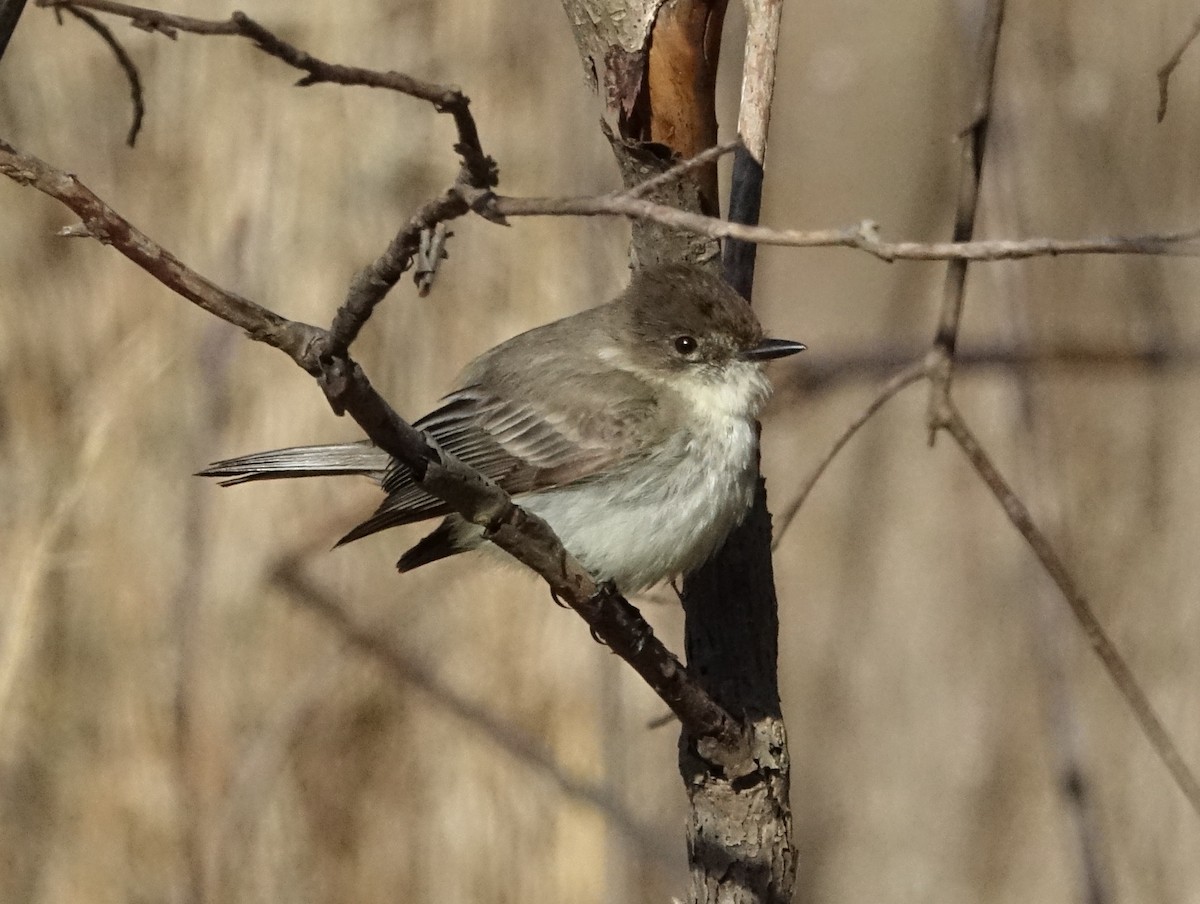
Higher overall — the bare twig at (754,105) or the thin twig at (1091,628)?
the bare twig at (754,105)

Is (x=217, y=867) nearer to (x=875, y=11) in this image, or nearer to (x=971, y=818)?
(x=971, y=818)

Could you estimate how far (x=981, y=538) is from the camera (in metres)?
4.35

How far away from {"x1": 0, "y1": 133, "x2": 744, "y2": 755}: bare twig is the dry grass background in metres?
1.71

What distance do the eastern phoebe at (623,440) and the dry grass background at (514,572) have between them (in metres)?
1.11

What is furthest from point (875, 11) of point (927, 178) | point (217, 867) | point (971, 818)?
point (217, 867)

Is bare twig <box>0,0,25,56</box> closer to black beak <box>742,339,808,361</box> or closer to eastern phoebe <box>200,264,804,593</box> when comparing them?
eastern phoebe <box>200,264,804,593</box>

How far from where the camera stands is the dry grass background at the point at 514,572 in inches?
168

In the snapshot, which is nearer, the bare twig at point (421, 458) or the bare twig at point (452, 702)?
the bare twig at point (421, 458)

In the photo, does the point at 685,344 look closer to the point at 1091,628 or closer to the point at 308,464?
the point at 308,464

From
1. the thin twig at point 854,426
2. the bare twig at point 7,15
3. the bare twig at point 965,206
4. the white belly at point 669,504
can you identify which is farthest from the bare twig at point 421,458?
the bare twig at point 7,15

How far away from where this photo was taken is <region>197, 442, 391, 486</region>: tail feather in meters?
3.21

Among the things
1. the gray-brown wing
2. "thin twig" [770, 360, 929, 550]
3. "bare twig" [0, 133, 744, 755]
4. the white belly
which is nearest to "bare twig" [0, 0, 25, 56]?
"bare twig" [0, 133, 744, 755]

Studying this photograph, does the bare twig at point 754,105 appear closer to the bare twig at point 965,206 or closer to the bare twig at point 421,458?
the bare twig at point 965,206

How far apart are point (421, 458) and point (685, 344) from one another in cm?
144
